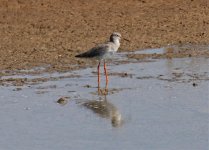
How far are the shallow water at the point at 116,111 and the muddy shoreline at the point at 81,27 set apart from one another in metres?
A: 1.54

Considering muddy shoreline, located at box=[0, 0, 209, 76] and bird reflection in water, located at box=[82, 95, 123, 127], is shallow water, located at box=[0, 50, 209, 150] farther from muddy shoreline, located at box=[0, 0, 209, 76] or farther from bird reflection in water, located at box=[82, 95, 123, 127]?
muddy shoreline, located at box=[0, 0, 209, 76]

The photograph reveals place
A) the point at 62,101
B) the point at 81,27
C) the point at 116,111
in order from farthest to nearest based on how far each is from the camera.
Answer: the point at 81,27 < the point at 62,101 < the point at 116,111

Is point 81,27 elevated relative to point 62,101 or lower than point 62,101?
elevated

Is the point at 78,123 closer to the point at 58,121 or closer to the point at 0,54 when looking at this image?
the point at 58,121

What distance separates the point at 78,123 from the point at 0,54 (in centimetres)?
523

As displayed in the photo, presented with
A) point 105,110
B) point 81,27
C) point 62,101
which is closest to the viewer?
point 105,110

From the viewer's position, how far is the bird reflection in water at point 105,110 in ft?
35.0

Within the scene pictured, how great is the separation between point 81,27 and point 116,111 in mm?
7093

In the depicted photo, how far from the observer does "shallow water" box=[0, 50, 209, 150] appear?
9.60 meters

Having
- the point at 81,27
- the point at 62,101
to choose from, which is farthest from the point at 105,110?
the point at 81,27

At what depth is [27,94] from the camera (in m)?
12.2

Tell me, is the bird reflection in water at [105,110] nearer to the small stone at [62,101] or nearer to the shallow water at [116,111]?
the shallow water at [116,111]

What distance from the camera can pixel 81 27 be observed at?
1803cm

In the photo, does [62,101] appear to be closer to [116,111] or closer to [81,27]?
[116,111]
